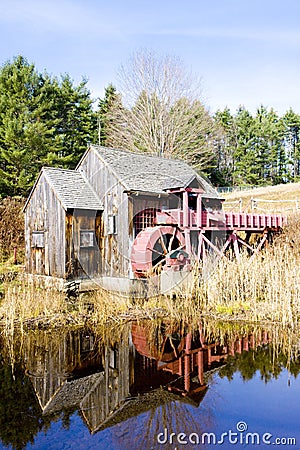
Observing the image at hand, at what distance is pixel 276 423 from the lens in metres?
5.03

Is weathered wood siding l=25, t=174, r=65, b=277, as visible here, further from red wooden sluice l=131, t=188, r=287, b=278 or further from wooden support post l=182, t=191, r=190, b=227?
wooden support post l=182, t=191, r=190, b=227

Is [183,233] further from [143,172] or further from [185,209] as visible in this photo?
[143,172]

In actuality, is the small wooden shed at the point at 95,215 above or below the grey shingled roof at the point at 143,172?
below

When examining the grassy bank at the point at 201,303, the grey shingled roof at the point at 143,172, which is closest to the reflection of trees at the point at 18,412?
the grassy bank at the point at 201,303

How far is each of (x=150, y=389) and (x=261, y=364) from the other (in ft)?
6.70

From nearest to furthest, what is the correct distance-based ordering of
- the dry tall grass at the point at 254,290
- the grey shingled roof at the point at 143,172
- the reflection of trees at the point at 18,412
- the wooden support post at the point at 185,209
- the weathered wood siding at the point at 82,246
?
the reflection of trees at the point at 18,412
the dry tall grass at the point at 254,290
the weathered wood siding at the point at 82,246
the wooden support post at the point at 185,209
the grey shingled roof at the point at 143,172

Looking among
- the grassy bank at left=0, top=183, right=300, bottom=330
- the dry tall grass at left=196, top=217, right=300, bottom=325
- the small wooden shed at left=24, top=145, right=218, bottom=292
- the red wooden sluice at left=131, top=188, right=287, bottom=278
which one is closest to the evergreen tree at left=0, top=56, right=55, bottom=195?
the small wooden shed at left=24, top=145, right=218, bottom=292

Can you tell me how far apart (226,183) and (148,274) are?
2854 centimetres

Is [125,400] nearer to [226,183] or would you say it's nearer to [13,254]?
[13,254]

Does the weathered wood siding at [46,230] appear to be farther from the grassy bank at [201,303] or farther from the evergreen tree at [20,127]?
the evergreen tree at [20,127]

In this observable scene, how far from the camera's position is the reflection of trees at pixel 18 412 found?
15.7 ft

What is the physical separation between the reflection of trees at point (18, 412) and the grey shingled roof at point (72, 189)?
6.50 m

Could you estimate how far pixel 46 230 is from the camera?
42.5 feet

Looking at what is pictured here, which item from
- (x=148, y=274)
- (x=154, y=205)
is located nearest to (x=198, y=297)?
(x=148, y=274)
